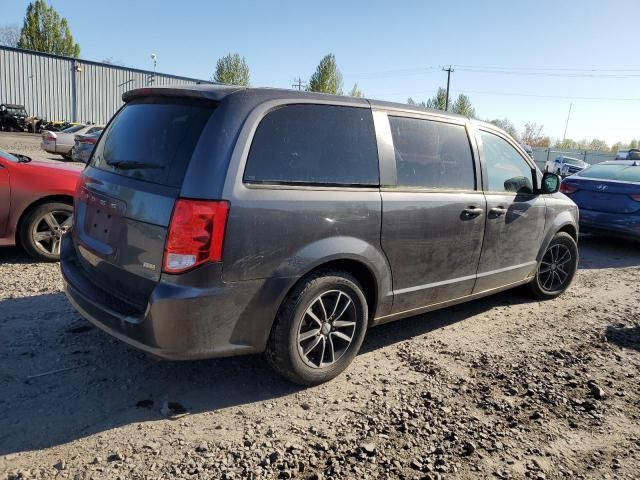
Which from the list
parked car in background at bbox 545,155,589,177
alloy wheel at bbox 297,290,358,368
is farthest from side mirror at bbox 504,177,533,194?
parked car in background at bbox 545,155,589,177

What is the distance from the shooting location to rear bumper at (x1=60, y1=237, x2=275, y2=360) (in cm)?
278

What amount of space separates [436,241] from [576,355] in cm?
153

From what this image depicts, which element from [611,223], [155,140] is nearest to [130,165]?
[155,140]

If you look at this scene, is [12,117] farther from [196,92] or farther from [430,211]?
[430,211]

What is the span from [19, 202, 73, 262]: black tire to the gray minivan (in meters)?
2.25

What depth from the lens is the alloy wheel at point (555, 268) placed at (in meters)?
5.48

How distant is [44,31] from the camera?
2491 inches

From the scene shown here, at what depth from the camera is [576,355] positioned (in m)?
4.20

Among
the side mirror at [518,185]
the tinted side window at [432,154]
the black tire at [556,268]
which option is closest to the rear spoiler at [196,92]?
the tinted side window at [432,154]

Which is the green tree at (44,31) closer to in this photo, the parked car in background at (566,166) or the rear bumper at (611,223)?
the parked car in background at (566,166)

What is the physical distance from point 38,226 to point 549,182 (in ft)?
17.9

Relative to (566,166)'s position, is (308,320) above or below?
below

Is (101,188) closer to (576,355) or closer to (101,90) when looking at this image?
(576,355)

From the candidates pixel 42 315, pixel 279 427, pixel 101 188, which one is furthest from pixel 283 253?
pixel 42 315
